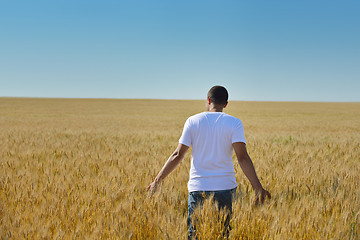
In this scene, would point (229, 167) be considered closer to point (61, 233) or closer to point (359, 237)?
point (359, 237)

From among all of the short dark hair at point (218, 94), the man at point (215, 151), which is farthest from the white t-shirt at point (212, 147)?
the short dark hair at point (218, 94)

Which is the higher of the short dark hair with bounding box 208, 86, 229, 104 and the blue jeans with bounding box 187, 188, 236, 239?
the short dark hair with bounding box 208, 86, 229, 104

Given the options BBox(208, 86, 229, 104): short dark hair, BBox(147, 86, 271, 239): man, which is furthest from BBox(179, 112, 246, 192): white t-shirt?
BBox(208, 86, 229, 104): short dark hair

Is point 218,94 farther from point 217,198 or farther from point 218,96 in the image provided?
point 217,198

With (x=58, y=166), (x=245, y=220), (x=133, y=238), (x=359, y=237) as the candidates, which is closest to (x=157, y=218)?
(x=133, y=238)

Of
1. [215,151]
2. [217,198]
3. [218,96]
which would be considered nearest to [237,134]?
[215,151]

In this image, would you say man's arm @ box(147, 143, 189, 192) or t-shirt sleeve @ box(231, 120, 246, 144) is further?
man's arm @ box(147, 143, 189, 192)

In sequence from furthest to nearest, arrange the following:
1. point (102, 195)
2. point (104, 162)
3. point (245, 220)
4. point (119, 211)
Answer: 1. point (104, 162)
2. point (102, 195)
3. point (119, 211)
4. point (245, 220)

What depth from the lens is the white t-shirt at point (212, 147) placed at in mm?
2307

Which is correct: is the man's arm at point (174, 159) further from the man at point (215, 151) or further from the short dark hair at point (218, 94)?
the short dark hair at point (218, 94)

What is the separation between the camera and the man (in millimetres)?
2305

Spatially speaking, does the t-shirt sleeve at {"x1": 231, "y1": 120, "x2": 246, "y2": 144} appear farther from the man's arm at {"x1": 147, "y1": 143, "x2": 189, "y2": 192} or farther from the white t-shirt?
the man's arm at {"x1": 147, "y1": 143, "x2": 189, "y2": 192}

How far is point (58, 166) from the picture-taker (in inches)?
183

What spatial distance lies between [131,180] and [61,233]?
5.58 feet
